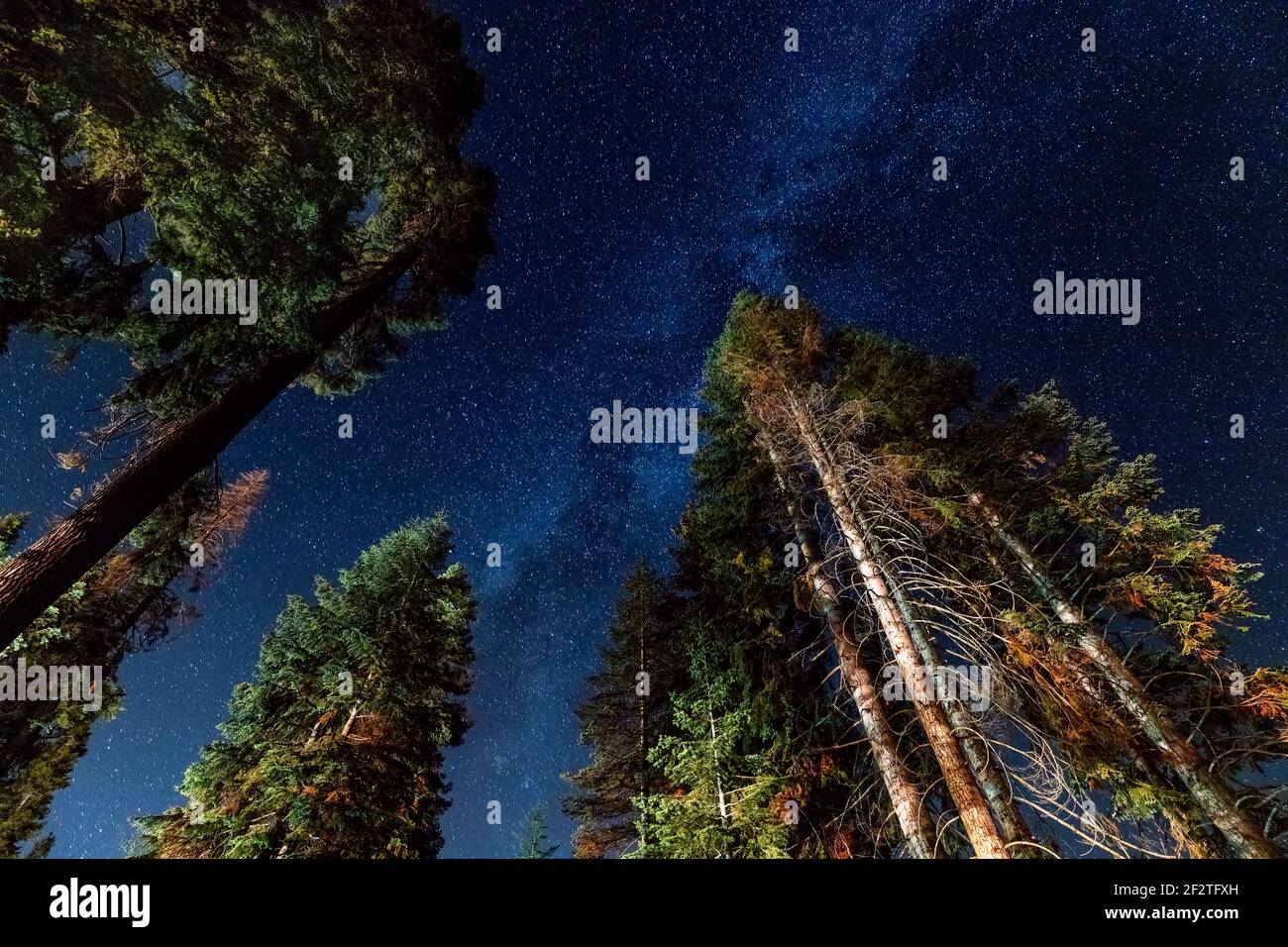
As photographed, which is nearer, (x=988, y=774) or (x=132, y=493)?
(x=988, y=774)

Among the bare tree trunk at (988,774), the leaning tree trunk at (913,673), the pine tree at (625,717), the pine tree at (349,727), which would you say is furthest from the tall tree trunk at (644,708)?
the bare tree trunk at (988,774)

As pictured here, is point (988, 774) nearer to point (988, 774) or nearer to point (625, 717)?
point (988, 774)

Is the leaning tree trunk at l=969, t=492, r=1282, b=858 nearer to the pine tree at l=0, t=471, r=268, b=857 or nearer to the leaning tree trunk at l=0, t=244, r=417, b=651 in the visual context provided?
the leaning tree trunk at l=0, t=244, r=417, b=651

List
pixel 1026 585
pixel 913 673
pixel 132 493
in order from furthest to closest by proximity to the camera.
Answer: pixel 1026 585 < pixel 132 493 < pixel 913 673

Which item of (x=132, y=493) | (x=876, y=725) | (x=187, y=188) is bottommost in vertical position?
(x=876, y=725)

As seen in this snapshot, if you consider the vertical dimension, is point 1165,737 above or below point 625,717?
above

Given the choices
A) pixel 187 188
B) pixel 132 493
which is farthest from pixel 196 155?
pixel 132 493
